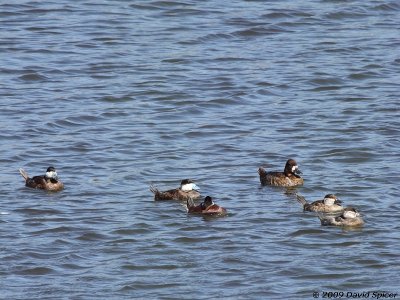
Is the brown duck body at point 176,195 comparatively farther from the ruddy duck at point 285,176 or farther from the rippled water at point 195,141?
the ruddy duck at point 285,176

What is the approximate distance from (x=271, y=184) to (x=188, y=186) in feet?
4.77

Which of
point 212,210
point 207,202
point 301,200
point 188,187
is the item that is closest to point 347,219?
point 301,200

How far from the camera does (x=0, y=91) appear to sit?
24953 mm

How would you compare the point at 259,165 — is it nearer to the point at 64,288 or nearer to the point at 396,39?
the point at 64,288

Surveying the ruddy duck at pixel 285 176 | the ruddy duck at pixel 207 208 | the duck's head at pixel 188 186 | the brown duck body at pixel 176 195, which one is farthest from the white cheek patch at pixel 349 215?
the duck's head at pixel 188 186

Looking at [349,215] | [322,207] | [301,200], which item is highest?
[349,215]

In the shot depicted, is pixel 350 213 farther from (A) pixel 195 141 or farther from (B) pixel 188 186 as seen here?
(A) pixel 195 141

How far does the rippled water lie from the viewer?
15508mm

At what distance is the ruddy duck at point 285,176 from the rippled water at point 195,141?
5.8 inches

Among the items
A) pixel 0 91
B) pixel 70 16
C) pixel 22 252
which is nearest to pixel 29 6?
pixel 70 16

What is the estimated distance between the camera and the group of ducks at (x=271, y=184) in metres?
17.3

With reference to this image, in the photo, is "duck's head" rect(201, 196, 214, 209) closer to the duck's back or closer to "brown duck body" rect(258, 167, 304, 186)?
"brown duck body" rect(258, 167, 304, 186)

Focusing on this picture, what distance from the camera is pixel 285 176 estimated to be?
19.4 m

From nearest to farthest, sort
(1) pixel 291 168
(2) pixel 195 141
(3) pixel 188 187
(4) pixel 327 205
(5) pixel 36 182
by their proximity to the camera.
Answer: (4) pixel 327 205, (3) pixel 188 187, (5) pixel 36 182, (1) pixel 291 168, (2) pixel 195 141
